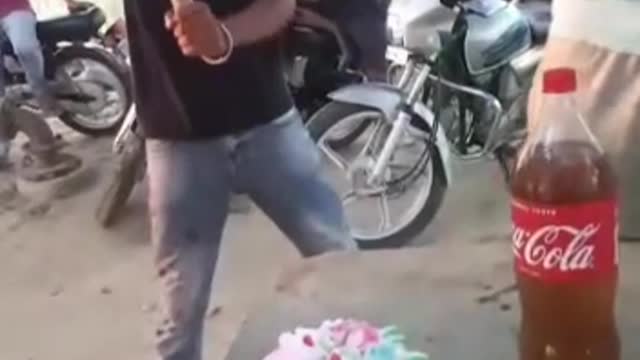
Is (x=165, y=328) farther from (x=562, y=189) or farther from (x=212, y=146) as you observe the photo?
(x=562, y=189)

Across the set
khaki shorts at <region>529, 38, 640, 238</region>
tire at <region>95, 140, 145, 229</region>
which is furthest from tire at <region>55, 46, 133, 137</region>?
khaki shorts at <region>529, 38, 640, 238</region>

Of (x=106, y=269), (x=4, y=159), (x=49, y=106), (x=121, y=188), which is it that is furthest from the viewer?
(x=49, y=106)

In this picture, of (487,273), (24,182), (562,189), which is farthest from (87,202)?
(562,189)

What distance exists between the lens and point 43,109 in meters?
5.37

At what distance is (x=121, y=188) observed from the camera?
443 centimetres

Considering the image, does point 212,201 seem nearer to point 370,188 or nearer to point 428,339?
point 428,339

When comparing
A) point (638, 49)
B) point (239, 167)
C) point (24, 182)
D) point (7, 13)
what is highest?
point (638, 49)

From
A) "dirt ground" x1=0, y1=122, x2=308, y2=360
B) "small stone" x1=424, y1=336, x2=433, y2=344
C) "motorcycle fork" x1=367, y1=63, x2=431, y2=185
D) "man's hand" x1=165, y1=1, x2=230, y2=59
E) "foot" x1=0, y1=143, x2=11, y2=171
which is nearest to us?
"small stone" x1=424, y1=336, x2=433, y2=344

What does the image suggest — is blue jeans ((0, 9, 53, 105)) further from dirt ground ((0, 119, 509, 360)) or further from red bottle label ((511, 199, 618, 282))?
red bottle label ((511, 199, 618, 282))

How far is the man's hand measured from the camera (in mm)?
1721

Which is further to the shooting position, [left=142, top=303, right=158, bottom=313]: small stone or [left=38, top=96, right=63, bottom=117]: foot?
[left=38, top=96, right=63, bottom=117]: foot

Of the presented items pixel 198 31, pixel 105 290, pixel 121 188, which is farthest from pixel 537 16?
pixel 198 31

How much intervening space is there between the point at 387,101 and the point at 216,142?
6.23ft

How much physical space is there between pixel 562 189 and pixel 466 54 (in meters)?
3.32
